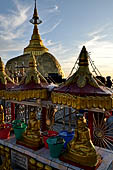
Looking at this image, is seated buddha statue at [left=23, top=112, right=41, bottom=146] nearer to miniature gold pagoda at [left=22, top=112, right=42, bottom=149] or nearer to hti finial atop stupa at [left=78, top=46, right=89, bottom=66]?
miniature gold pagoda at [left=22, top=112, right=42, bottom=149]

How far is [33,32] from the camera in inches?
981

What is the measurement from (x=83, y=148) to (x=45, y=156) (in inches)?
48.3

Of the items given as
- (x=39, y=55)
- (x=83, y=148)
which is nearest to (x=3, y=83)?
(x=83, y=148)

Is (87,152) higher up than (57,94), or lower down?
lower down

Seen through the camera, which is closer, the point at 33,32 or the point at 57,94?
the point at 57,94

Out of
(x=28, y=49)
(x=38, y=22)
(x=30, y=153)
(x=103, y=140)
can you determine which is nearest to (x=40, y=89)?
(x=30, y=153)

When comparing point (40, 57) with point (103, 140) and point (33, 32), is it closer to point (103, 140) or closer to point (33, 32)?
point (33, 32)

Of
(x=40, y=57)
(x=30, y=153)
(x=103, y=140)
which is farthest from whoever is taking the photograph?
(x=40, y=57)

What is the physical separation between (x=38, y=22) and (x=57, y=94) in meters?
24.5

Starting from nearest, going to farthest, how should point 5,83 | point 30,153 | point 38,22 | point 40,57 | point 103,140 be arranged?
point 30,153 < point 5,83 < point 103,140 < point 40,57 < point 38,22

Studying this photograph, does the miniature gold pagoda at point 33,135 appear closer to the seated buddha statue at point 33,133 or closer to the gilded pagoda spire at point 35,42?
the seated buddha statue at point 33,133

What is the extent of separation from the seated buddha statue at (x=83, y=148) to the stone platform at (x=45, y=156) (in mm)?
242

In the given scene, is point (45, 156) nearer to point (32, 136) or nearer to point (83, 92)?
point (32, 136)

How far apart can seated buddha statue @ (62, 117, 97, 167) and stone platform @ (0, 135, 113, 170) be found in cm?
24
